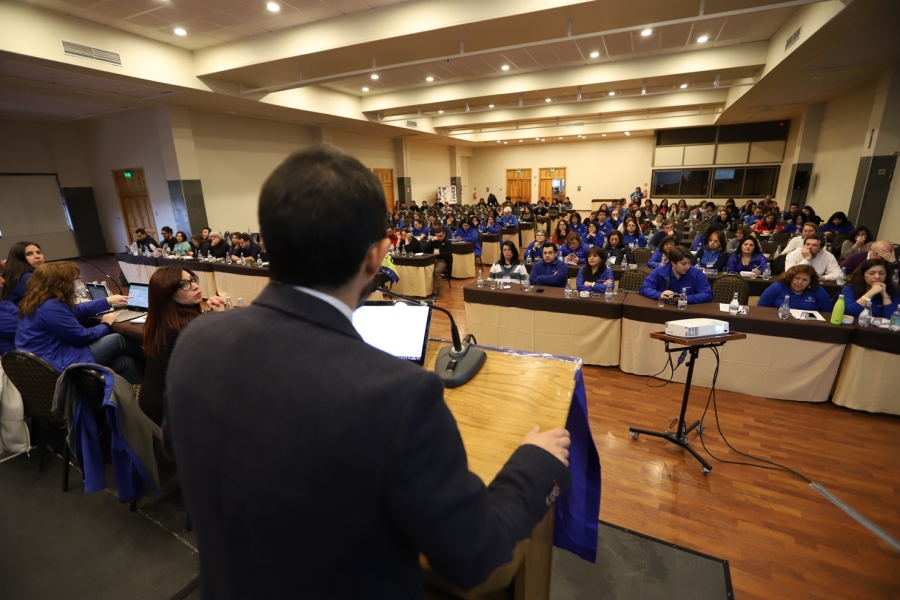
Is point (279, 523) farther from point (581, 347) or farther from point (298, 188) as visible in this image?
point (581, 347)

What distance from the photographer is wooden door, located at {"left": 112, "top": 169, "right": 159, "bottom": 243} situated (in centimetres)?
1078

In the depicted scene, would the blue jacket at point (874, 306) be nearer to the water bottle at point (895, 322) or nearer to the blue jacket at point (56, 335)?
the water bottle at point (895, 322)

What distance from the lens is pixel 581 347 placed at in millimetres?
4410

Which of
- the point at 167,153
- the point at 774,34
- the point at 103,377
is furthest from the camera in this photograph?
the point at 167,153

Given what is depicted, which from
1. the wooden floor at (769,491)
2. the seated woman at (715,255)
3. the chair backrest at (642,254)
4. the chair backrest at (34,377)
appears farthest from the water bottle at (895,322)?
the chair backrest at (34,377)

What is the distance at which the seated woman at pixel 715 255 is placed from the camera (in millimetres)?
5734

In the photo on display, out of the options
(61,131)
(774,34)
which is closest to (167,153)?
(61,131)

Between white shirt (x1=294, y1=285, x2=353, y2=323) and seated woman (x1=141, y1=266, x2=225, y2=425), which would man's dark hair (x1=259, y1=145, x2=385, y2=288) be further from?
seated woman (x1=141, y1=266, x2=225, y2=425)

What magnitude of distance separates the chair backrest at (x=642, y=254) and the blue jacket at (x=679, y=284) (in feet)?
8.42

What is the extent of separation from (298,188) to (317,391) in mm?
309

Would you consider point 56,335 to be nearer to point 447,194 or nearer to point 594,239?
point 594,239

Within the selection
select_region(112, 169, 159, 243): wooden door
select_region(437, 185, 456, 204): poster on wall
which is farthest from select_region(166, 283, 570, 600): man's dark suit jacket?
select_region(437, 185, 456, 204): poster on wall

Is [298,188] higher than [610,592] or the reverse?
higher

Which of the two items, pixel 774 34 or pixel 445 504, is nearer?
pixel 445 504
